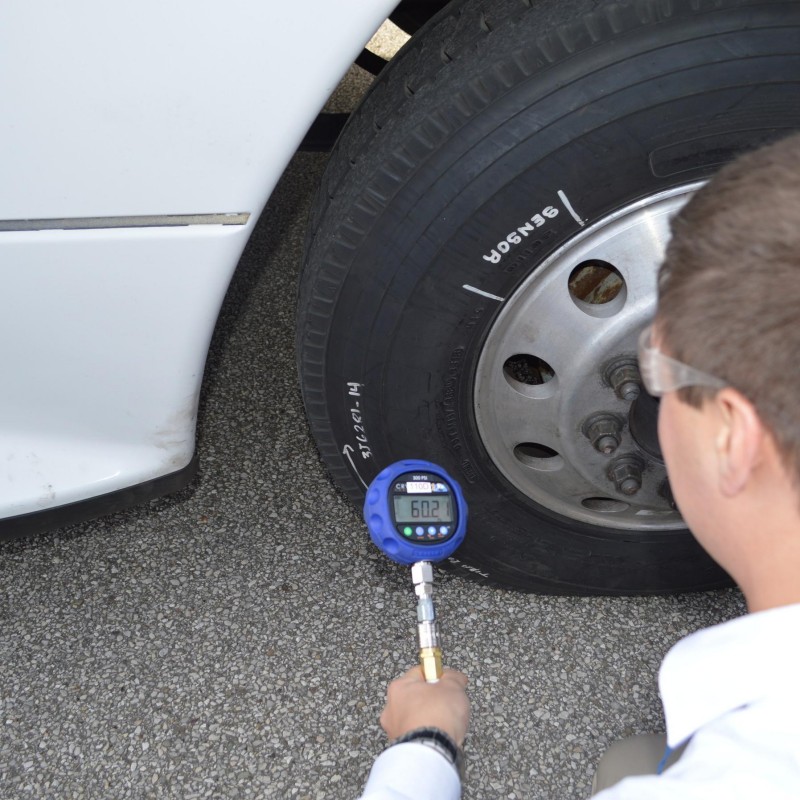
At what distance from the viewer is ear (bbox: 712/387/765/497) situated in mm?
914

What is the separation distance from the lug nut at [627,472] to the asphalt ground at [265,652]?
1.32ft

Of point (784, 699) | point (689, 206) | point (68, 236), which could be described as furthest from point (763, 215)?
point (68, 236)

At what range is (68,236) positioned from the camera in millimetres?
1342

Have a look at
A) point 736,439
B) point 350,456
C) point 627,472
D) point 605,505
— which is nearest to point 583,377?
point 627,472

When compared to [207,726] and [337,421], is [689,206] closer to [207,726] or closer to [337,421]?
[337,421]

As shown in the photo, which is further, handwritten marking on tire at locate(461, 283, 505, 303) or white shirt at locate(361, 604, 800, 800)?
handwritten marking on tire at locate(461, 283, 505, 303)

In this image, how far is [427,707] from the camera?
1.25 metres

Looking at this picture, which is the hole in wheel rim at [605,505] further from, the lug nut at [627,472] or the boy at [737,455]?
the boy at [737,455]

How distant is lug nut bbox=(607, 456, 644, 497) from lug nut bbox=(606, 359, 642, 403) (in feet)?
0.49

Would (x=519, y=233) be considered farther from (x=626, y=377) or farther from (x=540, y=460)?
(x=540, y=460)

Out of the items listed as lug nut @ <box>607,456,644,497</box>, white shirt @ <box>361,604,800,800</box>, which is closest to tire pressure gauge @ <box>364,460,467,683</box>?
lug nut @ <box>607,456,644,497</box>

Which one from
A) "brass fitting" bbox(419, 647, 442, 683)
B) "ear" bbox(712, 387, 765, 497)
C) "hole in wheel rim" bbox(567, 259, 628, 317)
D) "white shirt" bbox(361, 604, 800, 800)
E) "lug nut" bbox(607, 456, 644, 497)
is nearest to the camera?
"white shirt" bbox(361, 604, 800, 800)

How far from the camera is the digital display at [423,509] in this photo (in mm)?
1474

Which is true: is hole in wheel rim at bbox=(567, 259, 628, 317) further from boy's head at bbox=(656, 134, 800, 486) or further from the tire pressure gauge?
boy's head at bbox=(656, 134, 800, 486)
